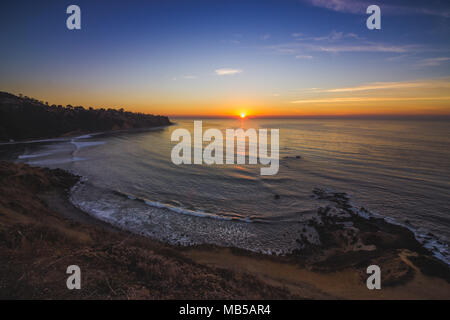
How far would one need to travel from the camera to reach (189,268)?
6.27 m

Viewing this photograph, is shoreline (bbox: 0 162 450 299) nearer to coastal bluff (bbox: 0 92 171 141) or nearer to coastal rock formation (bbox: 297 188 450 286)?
coastal rock formation (bbox: 297 188 450 286)

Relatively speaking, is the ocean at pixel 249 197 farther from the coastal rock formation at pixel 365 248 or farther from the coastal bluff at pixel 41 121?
the coastal bluff at pixel 41 121

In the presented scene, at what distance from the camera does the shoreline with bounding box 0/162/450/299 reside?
4.79 meters

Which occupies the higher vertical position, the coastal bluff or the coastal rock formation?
the coastal bluff

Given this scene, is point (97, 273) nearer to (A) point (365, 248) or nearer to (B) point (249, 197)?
(A) point (365, 248)

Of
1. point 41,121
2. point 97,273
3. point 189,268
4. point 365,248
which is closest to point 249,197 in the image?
Result: point 365,248

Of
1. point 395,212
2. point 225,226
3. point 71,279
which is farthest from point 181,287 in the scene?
point 395,212

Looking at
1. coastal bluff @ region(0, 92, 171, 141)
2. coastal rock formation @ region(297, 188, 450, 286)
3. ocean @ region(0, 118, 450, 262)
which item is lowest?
coastal rock formation @ region(297, 188, 450, 286)

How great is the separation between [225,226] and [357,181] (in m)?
15.0

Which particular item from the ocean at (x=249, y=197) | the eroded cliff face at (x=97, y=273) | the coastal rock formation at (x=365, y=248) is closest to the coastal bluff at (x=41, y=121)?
the ocean at (x=249, y=197)

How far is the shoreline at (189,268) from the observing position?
4785mm

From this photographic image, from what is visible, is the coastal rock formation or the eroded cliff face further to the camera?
the coastal rock formation

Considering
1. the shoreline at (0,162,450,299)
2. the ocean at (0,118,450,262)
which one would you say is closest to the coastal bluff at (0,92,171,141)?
the ocean at (0,118,450,262)
